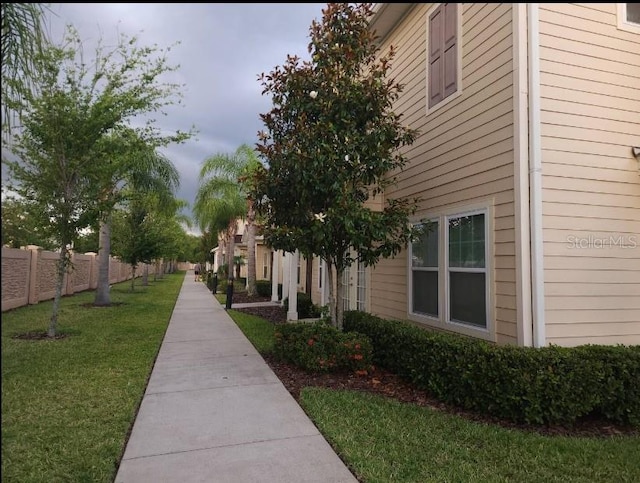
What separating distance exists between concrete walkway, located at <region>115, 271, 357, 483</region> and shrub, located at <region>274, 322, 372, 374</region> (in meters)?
0.53

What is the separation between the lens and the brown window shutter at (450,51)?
6.52 meters

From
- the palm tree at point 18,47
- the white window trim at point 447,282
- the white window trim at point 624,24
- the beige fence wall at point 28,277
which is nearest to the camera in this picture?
the palm tree at point 18,47

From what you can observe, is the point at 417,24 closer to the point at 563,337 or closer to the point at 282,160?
the point at 282,160

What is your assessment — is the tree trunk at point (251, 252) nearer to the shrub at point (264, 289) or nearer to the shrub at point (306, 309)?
the shrub at point (264, 289)

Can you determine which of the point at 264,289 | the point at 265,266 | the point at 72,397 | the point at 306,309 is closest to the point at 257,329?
the point at 306,309

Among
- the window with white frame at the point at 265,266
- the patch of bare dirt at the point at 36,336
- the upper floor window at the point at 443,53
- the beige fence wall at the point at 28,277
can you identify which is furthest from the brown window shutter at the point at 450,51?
the window with white frame at the point at 265,266

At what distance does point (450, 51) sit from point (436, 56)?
1.37 ft

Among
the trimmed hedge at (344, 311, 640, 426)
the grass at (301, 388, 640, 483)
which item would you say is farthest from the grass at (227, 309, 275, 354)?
the trimmed hedge at (344, 311, 640, 426)

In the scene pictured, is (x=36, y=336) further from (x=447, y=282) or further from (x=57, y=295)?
(x=447, y=282)

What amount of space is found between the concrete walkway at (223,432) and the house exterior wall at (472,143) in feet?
8.44

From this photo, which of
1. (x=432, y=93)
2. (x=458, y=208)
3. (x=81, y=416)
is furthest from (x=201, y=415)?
(x=432, y=93)

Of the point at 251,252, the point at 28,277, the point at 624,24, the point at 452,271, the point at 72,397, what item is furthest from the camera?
the point at 251,252

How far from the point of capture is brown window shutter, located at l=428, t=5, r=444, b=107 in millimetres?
6914

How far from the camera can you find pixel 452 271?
6320mm
